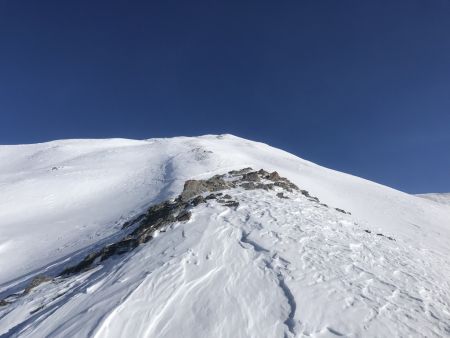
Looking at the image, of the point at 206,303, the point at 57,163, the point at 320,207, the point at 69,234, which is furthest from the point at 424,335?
the point at 57,163

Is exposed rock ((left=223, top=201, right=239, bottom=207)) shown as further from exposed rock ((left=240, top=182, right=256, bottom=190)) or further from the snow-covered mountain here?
exposed rock ((left=240, top=182, right=256, bottom=190))

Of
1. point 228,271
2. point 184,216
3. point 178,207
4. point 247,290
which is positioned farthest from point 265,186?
point 247,290

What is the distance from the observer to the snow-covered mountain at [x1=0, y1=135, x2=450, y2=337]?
7.24 m

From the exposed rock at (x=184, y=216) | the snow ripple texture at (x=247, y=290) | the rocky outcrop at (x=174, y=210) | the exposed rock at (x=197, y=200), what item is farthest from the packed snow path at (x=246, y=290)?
the exposed rock at (x=197, y=200)

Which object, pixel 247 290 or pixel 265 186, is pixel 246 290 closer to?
pixel 247 290

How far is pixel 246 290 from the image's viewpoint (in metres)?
8.14

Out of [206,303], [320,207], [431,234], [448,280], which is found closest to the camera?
[206,303]

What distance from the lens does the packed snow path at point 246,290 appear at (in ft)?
23.4

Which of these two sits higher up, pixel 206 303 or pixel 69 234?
pixel 206 303

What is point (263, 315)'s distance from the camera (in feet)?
24.1

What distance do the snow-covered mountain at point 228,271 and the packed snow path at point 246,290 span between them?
30 mm

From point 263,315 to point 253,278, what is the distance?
1286mm

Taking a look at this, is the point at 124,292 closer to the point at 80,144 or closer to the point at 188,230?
the point at 188,230

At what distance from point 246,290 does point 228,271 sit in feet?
2.82
